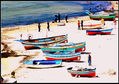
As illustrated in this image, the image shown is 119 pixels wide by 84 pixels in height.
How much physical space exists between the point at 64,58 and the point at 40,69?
10.1 ft

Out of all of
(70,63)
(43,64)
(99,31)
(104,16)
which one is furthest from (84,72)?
(104,16)

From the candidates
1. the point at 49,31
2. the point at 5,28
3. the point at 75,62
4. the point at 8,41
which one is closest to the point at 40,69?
the point at 75,62

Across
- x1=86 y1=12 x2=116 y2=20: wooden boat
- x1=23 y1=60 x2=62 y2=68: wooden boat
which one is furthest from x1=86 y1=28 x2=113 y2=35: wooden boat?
x1=23 y1=60 x2=62 y2=68: wooden boat

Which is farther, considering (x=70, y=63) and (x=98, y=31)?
(x=98, y=31)

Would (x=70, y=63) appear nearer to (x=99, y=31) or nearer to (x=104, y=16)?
(x=99, y=31)

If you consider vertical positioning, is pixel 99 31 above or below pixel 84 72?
above

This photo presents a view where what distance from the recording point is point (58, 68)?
26.3m

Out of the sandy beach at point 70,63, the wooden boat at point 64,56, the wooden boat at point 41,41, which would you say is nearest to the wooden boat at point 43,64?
the sandy beach at point 70,63

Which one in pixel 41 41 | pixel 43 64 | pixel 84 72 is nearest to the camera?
pixel 84 72

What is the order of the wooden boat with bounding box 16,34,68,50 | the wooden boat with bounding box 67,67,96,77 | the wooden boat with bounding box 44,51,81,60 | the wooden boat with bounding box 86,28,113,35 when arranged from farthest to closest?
the wooden boat with bounding box 86,28,113,35
the wooden boat with bounding box 16,34,68,50
the wooden boat with bounding box 44,51,81,60
the wooden boat with bounding box 67,67,96,77

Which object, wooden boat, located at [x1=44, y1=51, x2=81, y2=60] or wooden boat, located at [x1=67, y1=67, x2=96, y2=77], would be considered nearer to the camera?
wooden boat, located at [x1=67, y1=67, x2=96, y2=77]

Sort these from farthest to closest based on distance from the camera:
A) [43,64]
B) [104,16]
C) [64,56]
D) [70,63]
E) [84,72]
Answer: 1. [104,16]
2. [64,56]
3. [70,63]
4. [43,64]
5. [84,72]

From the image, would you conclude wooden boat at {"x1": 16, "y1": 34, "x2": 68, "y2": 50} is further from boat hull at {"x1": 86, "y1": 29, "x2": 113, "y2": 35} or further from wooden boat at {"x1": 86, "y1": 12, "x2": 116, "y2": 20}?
wooden boat at {"x1": 86, "y1": 12, "x2": 116, "y2": 20}

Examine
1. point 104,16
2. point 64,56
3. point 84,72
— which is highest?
point 104,16
